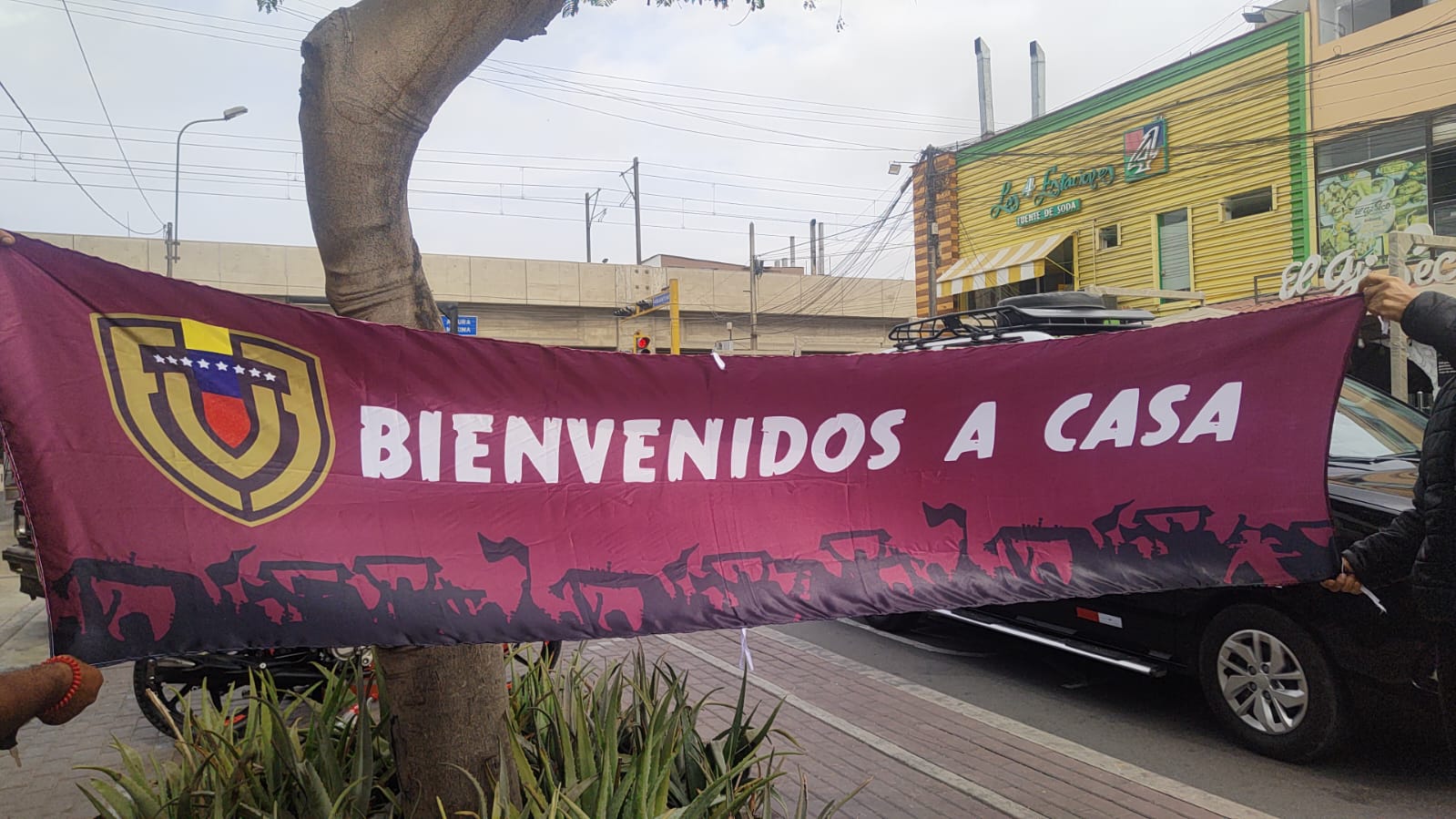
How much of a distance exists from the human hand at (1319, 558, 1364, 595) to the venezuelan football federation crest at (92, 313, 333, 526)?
11.8 ft

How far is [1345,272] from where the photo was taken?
1261 cm

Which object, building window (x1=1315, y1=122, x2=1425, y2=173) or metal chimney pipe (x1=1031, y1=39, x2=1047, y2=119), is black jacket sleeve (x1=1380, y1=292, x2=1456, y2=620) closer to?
building window (x1=1315, y1=122, x2=1425, y2=173)

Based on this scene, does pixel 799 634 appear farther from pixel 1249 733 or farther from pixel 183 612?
pixel 183 612

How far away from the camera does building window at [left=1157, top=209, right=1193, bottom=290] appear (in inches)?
672

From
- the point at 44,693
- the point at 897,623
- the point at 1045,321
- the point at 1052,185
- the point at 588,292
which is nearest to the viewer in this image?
the point at 44,693

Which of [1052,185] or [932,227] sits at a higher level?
[1052,185]

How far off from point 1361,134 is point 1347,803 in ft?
43.5

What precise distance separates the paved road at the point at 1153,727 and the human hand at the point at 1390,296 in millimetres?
2317

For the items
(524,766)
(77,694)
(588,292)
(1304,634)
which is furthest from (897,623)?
(588,292)

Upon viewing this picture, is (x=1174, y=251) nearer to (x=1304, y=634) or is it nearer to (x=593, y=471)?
(x=1304, y=634)

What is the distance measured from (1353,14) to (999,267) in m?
7.18

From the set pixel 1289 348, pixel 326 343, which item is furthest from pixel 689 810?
pixel 1289 348

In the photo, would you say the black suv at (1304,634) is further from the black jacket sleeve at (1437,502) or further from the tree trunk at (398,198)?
the tree trunk at (398,198)

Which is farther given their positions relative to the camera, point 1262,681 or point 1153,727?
point 1153,727
